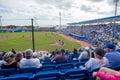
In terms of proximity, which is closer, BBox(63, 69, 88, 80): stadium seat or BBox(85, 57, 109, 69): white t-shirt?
BBox(63, 69, 88, 80): stadium seat

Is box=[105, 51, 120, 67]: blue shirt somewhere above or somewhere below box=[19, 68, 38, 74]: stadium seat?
above

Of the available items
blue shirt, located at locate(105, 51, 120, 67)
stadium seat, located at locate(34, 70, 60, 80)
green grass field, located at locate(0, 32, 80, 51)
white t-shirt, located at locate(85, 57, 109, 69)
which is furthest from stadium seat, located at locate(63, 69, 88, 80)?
green grass field, located at locate(0, 32, 80, 51)

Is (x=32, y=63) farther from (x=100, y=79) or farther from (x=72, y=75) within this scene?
(x=100, y=79)

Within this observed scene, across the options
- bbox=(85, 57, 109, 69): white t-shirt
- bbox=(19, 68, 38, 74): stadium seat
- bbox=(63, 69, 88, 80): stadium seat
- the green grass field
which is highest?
bbox=(85, 57, 109, 69): white t-shirt

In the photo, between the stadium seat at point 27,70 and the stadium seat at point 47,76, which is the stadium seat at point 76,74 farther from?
the stadium seat at point 27,70

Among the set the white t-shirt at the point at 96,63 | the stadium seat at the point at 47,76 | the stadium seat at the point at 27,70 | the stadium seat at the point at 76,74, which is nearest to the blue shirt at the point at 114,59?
the white t-shirt at the point at 96,63

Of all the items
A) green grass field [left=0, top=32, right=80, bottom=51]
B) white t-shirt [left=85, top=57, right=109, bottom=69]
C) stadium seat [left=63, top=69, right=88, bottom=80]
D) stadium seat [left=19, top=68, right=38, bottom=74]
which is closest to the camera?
stadium seat [left=63, top=69, right=88, bottom=80]

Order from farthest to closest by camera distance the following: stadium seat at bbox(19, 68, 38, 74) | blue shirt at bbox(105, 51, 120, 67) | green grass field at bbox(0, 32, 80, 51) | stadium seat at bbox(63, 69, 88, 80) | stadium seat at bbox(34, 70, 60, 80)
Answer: green grass field at bbox(0, 32, 80, 51) < stadium seat at bbox(19, 68, 38, 74) < blue shirt at bbox(105, 51, 120, 67) < stadium seat at bbox(63, 69, 88, 80) < stadium seat at bbox(34, 70, 60, 80)

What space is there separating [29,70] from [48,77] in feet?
3.48

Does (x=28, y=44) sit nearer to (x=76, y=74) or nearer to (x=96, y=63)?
(x=96, y=63)

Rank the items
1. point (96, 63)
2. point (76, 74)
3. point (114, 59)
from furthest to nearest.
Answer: point (114, 59) < point (96, 63) < point (76, 74)

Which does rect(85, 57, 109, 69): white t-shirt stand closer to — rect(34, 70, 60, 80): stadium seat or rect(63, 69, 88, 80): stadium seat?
rect(63, 69, 88, 80): stadium seat

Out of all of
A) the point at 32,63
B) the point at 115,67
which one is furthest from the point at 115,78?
the point at 32,63

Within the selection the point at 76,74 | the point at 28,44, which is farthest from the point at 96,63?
the point at 28,44
